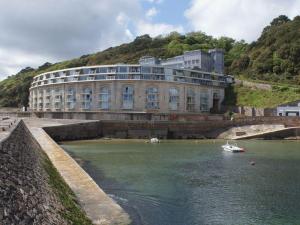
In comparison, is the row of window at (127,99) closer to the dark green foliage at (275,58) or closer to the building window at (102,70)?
the building window at (102,70)

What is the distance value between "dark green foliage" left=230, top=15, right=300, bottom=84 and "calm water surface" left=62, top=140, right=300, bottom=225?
297 ft

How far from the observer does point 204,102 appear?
4547 inches

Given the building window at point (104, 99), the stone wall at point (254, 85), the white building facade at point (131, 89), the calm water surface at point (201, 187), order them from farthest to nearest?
the stone wall at point (254, 85) < the building window at point (104, 99) < the white building facade at point (131, 89) < the calm water surface at point (201, 187)

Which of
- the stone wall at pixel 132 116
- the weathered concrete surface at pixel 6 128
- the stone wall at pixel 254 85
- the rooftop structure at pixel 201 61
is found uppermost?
the rooftop structure at pixel 201 61

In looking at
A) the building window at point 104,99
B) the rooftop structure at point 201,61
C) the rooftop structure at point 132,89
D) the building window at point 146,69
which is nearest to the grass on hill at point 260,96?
the rooftop structure at point 132,89

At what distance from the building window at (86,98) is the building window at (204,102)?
3088cm

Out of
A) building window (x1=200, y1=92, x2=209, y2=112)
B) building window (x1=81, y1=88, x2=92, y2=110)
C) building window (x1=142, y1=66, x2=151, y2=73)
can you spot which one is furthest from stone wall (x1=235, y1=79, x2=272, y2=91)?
building window (x1=81, y1=88, x2=92, y2=110)

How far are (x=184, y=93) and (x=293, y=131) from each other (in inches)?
1332

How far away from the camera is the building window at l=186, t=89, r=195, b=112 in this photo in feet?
362

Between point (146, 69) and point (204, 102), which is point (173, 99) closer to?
point (146, 69)

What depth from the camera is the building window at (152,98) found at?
343 ft

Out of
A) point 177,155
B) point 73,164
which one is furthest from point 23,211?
point 177,155

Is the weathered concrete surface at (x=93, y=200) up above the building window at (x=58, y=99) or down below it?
below

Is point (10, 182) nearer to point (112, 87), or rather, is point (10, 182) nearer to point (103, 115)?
point (103, 115)
